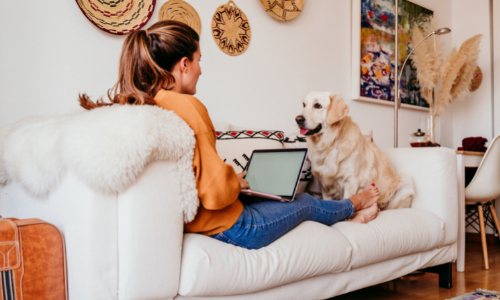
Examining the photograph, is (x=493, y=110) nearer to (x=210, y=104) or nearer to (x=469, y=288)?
(x=469, y=288)

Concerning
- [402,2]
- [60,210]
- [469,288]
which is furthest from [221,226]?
[402,2]

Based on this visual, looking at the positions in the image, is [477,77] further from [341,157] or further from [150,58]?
[150,58]

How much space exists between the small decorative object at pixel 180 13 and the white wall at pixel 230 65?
0.04m

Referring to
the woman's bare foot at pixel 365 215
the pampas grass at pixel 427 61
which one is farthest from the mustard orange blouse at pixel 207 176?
the pampas grass at pixel 427 61

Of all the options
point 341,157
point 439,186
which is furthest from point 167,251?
point 439,186

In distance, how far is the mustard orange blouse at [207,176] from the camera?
1105 mm

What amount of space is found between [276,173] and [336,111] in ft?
2.30

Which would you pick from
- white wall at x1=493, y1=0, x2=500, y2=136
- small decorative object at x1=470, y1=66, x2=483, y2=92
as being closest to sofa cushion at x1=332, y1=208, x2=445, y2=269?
white wall at x1=493, y1=0, x2=500, y2=136

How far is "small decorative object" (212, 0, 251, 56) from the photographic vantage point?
2.41 meters

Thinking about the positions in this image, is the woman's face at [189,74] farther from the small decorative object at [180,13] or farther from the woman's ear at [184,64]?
the small decorative object at [180,13]

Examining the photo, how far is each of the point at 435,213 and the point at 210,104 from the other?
4.57ft

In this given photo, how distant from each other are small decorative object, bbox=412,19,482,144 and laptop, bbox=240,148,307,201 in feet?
7.53

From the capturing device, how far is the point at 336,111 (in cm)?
204

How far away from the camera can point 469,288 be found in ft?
6.48
